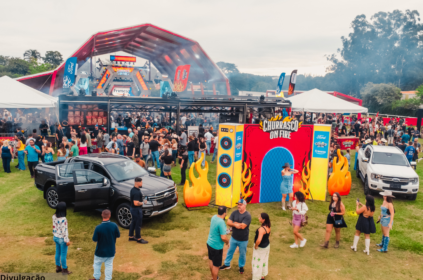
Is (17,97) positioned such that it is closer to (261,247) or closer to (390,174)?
(261,247)

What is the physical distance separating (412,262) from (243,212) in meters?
4.35

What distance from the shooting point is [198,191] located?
34.0ft

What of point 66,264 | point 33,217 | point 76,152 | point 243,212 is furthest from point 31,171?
point 243,212

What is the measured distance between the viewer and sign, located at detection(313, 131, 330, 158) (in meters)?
11.6

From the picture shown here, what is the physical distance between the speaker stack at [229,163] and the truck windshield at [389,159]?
5.96 m

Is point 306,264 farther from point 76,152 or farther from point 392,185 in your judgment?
point 76,152

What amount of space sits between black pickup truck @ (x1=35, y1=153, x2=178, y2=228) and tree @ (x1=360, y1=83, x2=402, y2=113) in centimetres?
4536

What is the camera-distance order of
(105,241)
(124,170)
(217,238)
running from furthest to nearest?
(124,170), (217,238), (105,241)

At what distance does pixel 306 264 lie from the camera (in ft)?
23.1

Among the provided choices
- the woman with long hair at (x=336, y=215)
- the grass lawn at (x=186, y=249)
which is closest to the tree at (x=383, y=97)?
the grass lawn at (x=186, y=249)

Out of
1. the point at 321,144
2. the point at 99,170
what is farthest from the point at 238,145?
the point at 99,170

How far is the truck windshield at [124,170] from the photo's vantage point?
29.6 feet

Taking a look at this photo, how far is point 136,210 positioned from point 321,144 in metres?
7.28

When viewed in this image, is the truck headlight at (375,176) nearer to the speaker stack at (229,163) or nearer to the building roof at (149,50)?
the speaker stack at (229,163)
